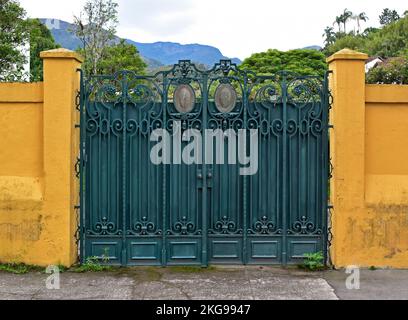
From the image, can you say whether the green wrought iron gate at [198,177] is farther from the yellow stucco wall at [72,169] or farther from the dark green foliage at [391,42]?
the dark green foliage at [391,42]

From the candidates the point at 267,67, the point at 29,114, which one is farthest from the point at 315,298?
the point at 267,67

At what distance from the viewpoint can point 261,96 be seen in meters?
7.46

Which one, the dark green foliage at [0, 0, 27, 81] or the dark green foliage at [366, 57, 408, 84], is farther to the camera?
the dark green foliage at [366, 57, 408, 84]

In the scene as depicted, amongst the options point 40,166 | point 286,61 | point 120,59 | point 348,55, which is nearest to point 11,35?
point 40,166

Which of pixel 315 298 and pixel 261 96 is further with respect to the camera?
pixel 261 96

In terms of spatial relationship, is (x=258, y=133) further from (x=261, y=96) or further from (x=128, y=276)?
(x=128, y=276)

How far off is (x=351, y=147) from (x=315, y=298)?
2102 millimetres

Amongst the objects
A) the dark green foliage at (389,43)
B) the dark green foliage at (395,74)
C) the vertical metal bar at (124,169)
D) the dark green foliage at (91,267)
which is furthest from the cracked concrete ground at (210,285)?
the dark green foliage at (389,43)

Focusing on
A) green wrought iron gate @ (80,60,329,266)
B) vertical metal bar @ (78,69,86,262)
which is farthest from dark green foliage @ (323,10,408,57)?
vertical metal bar @ (78,69,86,262)

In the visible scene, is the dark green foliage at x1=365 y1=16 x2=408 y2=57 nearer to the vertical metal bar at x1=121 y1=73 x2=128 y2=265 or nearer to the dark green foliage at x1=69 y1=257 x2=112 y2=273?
the vertical metal bar at x1=121 y1=73 x2=128 y2=265

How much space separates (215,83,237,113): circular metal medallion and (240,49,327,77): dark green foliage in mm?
32204

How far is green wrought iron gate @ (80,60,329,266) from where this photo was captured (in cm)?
739

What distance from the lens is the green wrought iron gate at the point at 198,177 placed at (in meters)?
7.39

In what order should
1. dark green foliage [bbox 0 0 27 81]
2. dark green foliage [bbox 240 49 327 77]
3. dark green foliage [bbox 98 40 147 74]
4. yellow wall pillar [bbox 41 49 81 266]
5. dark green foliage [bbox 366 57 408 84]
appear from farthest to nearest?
dark green foliage [bbox 240 49 327 77] → dark green foliage [bbox 98 40 147 74] → dark green foliage [bbox 366 57 408 84] → dark green foliage [bbox 0 0 27 81] → yellow wall pillar [bbox 41 49 81 266]
